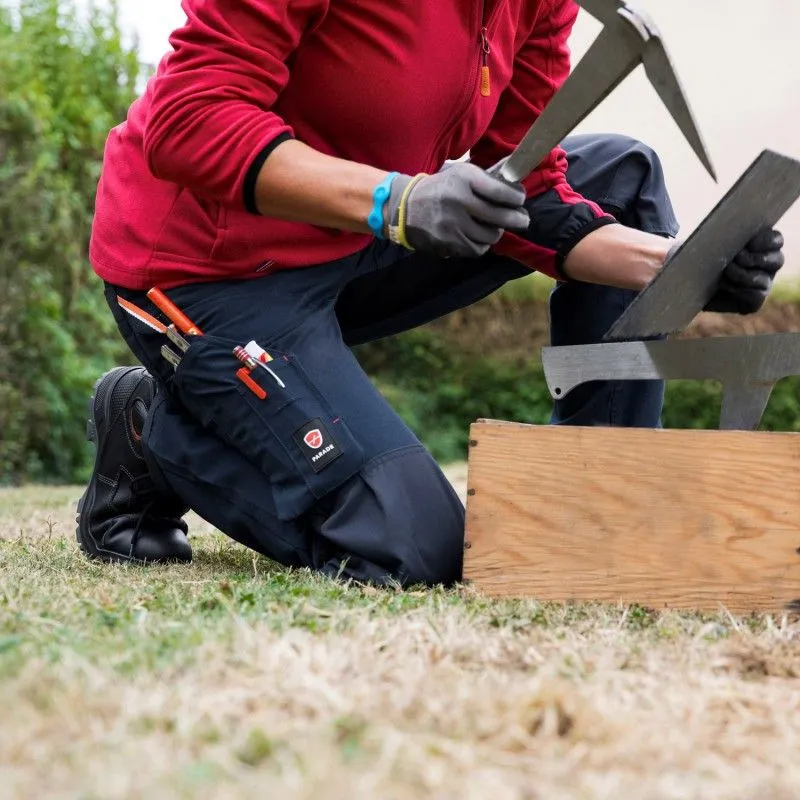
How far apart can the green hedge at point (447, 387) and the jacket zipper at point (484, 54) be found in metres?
5.52

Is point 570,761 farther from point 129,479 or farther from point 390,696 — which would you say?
point 129,479

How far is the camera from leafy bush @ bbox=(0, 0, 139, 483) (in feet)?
20.3

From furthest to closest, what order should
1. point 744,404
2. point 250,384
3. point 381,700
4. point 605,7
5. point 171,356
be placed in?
1. point 171,356
2. point 250,384
3. point 744,404
4. point 605,7
5. point 381,700

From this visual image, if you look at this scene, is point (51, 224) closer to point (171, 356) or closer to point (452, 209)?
point (171, 356)

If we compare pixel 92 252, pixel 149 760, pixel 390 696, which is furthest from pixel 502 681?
pixel 92 252

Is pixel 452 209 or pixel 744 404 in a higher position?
pixel 452 209

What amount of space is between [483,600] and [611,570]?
Answer: 9.0 inches

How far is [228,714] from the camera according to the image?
45.1 inches

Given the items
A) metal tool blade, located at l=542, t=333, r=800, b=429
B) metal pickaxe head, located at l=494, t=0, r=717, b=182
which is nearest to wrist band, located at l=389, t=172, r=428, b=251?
metal pickaxe head, located at l=494, t=0, r=717, b=182

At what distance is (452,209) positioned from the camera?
193 centimetres

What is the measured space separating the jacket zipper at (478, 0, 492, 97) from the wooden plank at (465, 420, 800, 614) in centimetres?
72

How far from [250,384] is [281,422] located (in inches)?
3.8

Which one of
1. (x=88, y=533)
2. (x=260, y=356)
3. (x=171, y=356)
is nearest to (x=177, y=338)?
(x=171, y=356)

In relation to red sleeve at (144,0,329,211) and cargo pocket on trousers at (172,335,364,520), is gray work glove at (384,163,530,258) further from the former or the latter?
cargo pocket on trousers at (172,335,364,520)
